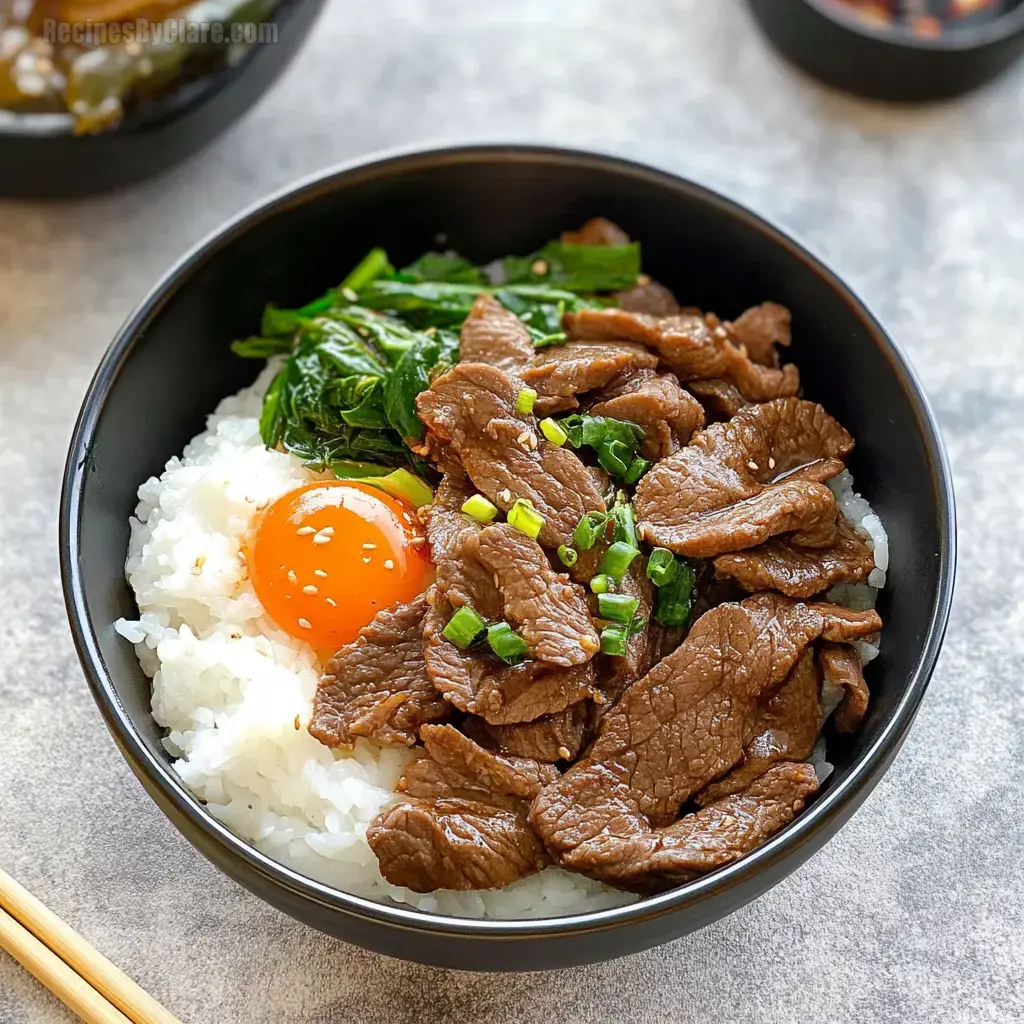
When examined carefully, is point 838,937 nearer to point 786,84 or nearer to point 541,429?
point 541,429

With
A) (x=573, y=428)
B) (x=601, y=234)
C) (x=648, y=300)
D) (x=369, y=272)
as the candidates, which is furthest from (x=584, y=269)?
(x=573, y=428)

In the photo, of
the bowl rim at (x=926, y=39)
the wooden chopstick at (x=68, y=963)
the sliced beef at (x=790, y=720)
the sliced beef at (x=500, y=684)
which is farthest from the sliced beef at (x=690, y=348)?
the wooden chopstick at (x=68, y=963)

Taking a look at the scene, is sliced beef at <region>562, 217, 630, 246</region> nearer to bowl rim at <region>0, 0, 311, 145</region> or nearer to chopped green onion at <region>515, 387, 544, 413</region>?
chopped green onion at <region>515, 387, 544, 413</region>

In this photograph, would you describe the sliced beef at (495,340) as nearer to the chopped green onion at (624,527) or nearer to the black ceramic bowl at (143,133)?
the chopped green onion at (624,527)

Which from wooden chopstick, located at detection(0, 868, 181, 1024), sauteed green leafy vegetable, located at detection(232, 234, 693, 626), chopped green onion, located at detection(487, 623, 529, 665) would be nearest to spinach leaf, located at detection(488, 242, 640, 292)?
sauteed green leafy vegetable, located at detection(232, 234, 693, 626)

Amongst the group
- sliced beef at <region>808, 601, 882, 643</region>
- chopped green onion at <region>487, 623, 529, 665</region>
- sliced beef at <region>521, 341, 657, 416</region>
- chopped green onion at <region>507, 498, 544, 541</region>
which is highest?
sliced beef at <region>521, 341, 657, 416</region>
